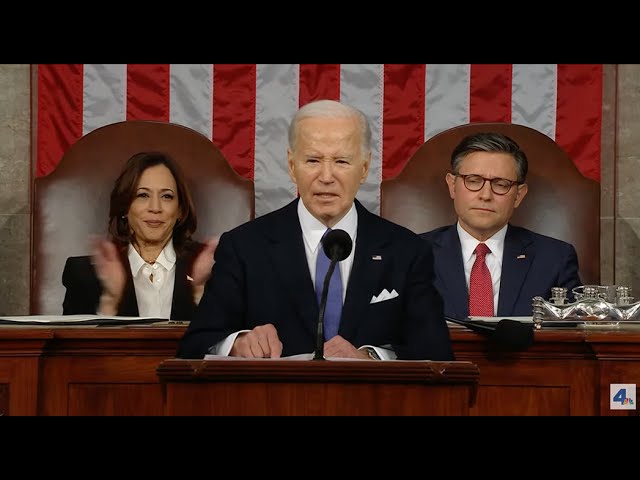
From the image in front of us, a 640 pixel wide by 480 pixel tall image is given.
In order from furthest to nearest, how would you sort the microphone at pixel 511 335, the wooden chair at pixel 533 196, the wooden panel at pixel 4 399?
the wooden chair at pixel 533 196, the microphone at pixel 511 335, the wooden panel at pixel 4 399

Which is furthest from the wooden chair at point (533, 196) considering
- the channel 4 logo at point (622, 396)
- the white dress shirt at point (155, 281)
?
the channel 4 logo at point (622, 396)

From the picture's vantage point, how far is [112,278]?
5121 millimetres

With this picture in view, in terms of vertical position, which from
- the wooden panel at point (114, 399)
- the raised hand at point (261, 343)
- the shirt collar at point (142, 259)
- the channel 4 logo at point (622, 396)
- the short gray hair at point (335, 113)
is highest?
the short gray hair at point (335, 113)

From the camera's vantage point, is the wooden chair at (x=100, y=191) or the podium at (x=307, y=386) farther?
the wooden chair at (x=100, y=191)

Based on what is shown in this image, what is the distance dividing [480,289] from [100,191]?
5.93 ft

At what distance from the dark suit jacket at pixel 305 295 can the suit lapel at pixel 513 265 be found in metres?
1.26

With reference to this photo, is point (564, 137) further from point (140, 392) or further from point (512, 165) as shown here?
point (140, 392)

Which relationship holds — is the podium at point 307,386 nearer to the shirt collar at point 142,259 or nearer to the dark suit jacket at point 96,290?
the dark suit jacket at point 96,290

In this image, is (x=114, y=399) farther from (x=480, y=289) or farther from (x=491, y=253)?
(x=491, y=253)

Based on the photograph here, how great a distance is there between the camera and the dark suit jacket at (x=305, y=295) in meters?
3.35

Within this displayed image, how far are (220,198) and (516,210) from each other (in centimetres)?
137

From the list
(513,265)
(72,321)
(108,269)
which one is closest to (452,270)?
(513,265)

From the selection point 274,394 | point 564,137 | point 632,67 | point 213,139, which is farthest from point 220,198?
point 274,394

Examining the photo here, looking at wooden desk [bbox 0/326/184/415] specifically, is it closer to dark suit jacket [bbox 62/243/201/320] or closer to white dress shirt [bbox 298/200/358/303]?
white dress shirt [bbox 298/200/358/303]
